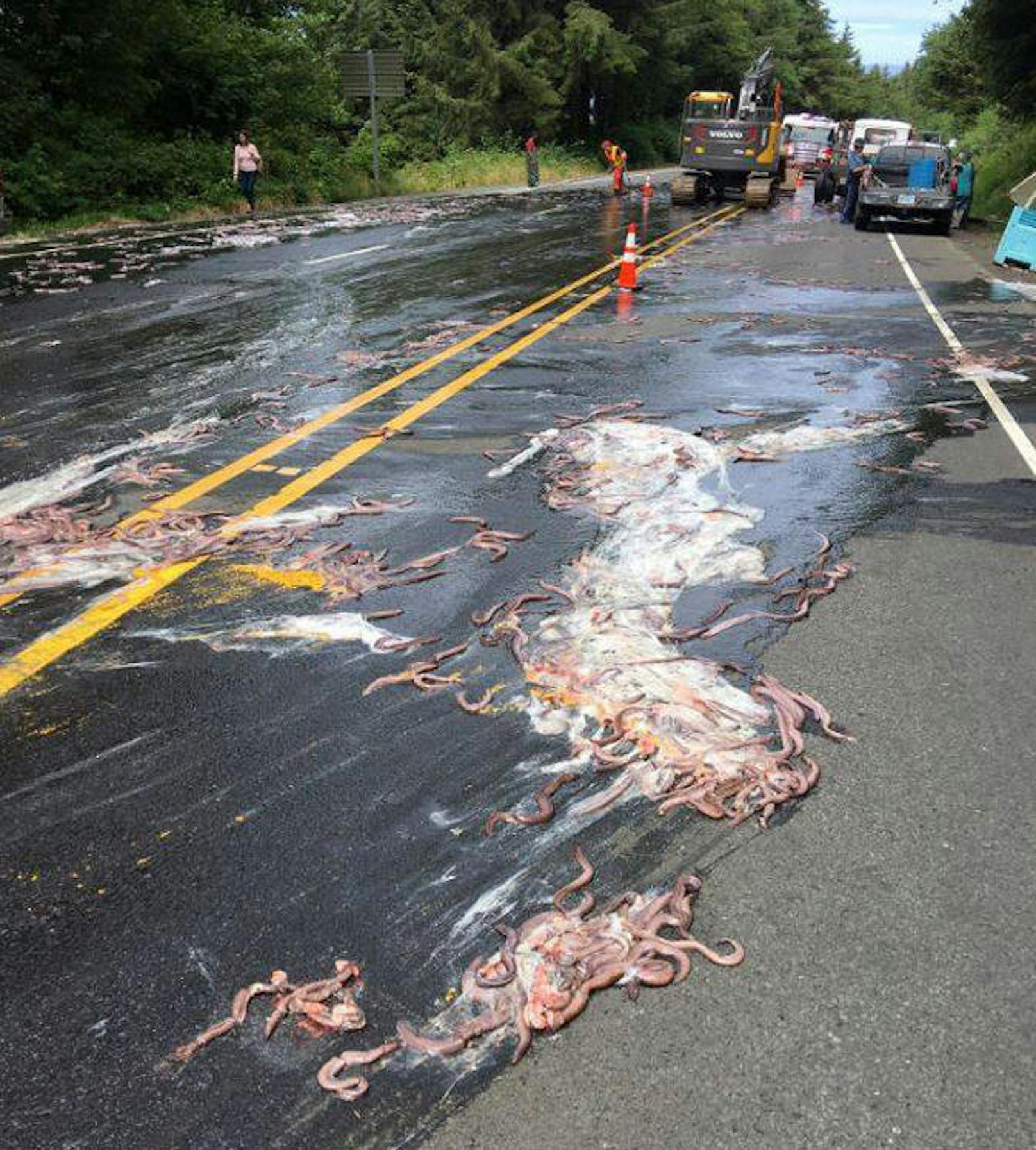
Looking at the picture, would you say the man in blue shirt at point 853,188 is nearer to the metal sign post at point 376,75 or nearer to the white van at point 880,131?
the white van at point 880,131

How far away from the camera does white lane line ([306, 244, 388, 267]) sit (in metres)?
17.5

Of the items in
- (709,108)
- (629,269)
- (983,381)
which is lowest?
(983,381)

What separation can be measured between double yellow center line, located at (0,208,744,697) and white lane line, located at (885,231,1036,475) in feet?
14.4

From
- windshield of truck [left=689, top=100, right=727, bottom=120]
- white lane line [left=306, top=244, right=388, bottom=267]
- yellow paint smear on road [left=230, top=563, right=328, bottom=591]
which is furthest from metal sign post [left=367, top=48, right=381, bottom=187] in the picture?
yellow paint smear on road [left=230, top=563, right=328, bottom=591]

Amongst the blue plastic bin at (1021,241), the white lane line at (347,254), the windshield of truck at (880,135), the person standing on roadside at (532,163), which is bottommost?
the white lane line at (347,254)

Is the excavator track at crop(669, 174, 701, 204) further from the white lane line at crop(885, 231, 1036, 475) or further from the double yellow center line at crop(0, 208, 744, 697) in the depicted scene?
the double yellow center line at crop(0, 208, 744, 697)

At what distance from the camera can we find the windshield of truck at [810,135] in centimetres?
5134

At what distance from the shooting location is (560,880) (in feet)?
10.1

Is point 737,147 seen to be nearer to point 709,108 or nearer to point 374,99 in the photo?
point 709,108

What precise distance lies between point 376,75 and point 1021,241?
2620 centimetres

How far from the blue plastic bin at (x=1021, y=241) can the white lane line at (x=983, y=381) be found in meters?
4.11

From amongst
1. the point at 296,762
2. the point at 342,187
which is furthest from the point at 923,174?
the point at 296,762

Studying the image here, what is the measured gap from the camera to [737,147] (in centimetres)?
3158

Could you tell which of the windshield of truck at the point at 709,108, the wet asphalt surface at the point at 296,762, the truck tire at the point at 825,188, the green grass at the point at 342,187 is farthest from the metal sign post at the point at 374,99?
the wet asphalt surface at the point at 296,762
